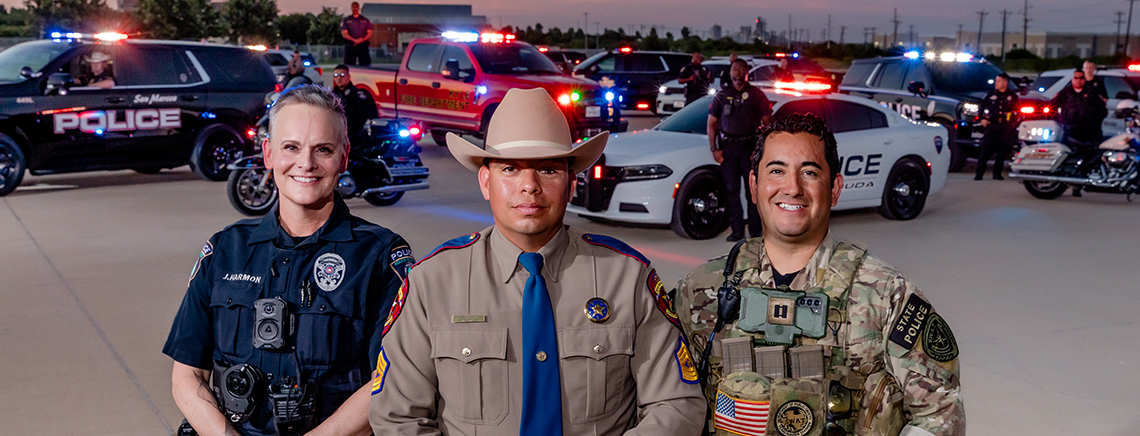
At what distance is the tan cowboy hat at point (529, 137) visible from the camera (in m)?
2.19

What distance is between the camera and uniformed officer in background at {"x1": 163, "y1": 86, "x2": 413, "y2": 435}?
2492 millimetres

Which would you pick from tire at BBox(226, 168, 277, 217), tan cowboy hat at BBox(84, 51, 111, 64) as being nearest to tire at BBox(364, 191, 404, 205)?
tire at BBox(226, 168, 277, 217)

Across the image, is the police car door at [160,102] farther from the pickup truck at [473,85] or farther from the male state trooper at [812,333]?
the male state trooper at [812,333]

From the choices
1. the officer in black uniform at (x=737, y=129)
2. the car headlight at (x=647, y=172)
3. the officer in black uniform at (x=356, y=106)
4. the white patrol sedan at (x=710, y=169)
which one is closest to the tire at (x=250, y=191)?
the officer in black uniform at (x=356, y=106)

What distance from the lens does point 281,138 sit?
261cm

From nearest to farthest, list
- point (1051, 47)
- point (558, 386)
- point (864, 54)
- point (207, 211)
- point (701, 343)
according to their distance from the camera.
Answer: point (558, 386) < point (701, 343) < point (207, 211) < point (864, 54) < point (1051, 47)

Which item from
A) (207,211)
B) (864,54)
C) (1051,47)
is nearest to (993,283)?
(207,211)

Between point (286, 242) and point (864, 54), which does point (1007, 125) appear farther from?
point (864, 54)

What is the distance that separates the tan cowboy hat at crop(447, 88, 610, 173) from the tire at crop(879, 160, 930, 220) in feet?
27.3

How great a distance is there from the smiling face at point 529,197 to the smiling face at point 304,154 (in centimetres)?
60

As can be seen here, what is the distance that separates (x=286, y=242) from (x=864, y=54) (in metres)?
67.8

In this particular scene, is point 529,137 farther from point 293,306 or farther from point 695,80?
point 695,80

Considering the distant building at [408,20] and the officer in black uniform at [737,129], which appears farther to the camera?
the distant building at [408,20]

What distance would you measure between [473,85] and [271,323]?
1269cm
